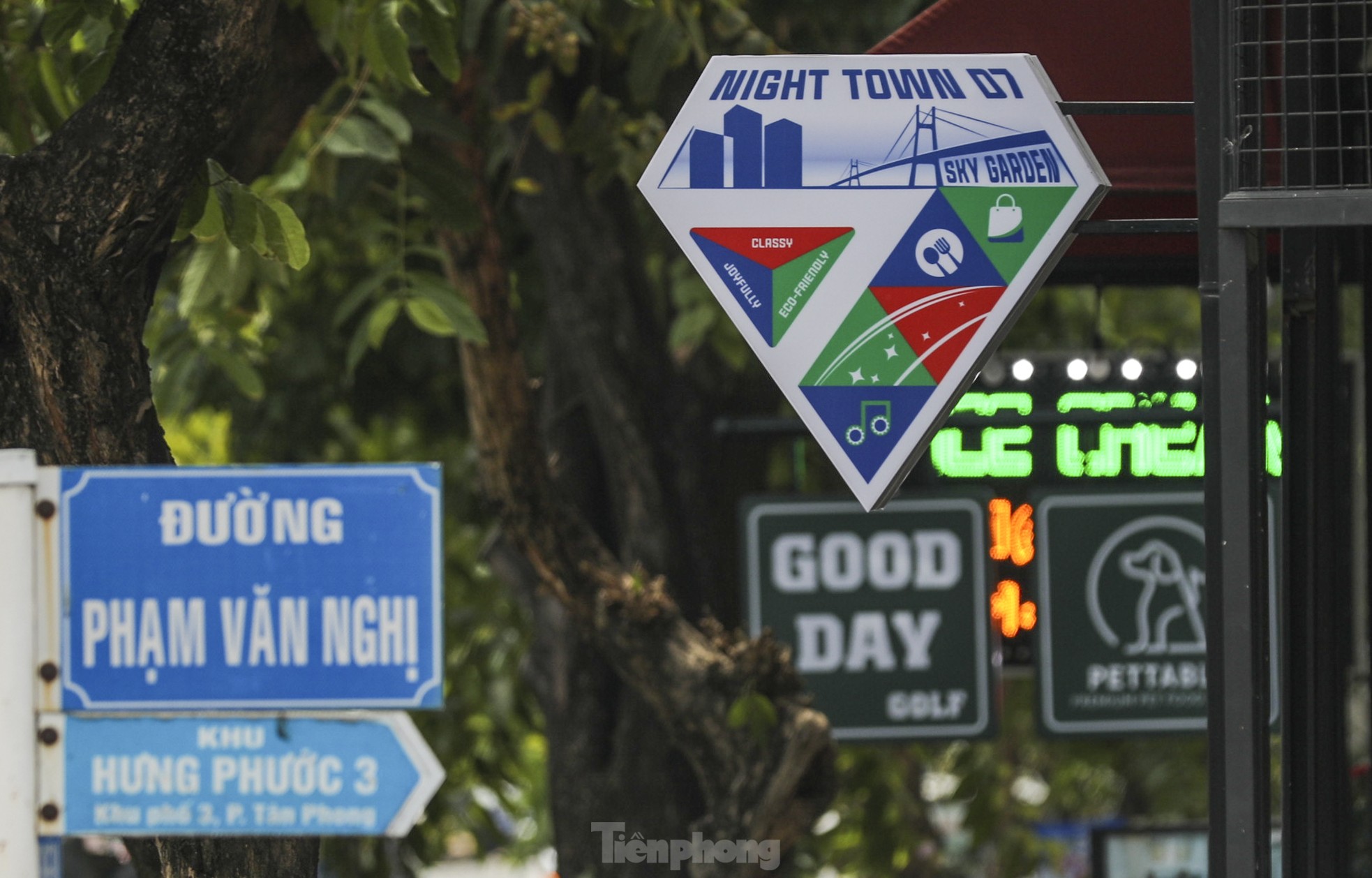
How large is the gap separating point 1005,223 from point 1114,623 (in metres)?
2.97

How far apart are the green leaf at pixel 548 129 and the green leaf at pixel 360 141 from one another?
0.87 metres

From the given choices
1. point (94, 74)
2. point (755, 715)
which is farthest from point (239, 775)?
point (755, 715)

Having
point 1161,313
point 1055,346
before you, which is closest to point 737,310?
point 1055,346

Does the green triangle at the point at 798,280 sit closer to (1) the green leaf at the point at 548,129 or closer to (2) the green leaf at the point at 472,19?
(2) the green leaf at the point at 472,19

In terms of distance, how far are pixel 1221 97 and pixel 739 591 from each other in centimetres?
361

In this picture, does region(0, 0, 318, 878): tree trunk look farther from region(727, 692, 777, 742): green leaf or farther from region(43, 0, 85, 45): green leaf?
region(727, 692, 777, 742): green leaf

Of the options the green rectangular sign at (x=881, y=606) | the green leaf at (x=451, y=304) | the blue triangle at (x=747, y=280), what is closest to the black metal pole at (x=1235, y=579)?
the blue triangle at (x=747, y=280)

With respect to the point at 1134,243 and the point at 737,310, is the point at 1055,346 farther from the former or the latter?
the point at 737,310

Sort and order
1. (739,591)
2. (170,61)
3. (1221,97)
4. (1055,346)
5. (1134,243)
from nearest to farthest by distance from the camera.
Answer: (1221,97), (170,61), (1134,243), (739,591), (1055,346)

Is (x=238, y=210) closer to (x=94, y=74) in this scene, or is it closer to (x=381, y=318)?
(x=94, y=74)

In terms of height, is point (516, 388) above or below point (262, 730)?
above

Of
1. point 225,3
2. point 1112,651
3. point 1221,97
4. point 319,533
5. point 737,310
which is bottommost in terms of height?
point 1112,651

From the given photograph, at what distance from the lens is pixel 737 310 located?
3.02m

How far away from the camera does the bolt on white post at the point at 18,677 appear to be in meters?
2.59
